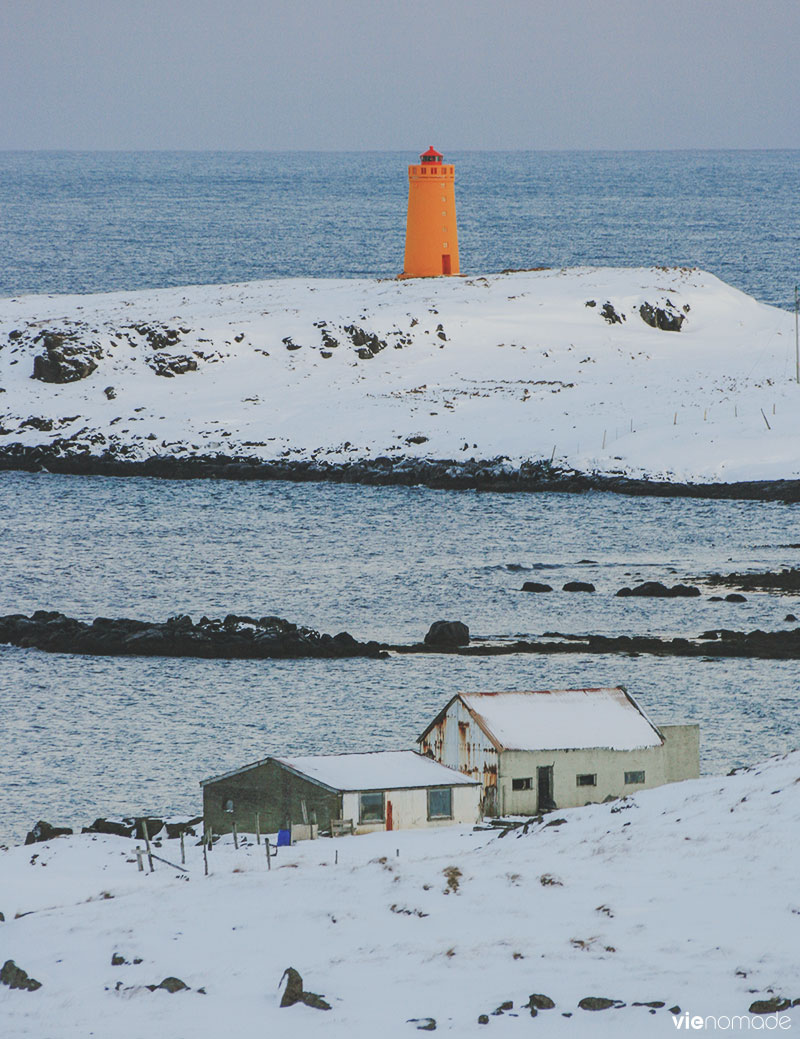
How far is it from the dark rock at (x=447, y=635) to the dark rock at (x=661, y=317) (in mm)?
36273

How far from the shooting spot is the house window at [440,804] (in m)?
23.1

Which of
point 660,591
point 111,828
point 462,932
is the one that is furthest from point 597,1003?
point 660,591

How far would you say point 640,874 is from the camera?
17.0 metres

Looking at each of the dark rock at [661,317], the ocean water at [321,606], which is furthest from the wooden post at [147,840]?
the dark rock at [661,317]

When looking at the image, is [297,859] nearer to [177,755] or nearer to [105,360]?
[177,755]

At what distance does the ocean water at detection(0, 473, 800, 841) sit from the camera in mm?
27672

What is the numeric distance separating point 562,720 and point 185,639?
1165cm

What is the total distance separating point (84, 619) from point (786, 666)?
1507cm

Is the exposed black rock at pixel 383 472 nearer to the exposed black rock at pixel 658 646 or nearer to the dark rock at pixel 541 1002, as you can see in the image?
the exposed black rock at pixel 658 646

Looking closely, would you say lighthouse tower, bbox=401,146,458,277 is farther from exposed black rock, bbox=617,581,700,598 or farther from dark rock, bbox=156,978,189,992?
dark rock, bbox=156,978,189,992

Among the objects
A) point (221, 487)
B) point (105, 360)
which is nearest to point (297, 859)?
point (221, 487)

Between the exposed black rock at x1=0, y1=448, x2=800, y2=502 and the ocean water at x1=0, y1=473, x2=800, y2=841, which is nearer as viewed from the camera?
the ocean water at x1=0, y1=473, x2=800, y2=841

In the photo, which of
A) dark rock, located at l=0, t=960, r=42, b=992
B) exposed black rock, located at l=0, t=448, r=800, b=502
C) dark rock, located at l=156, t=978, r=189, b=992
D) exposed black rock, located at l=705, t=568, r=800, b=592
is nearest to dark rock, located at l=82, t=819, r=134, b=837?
dark rock, located at l=0, t=960, r=42, b=992

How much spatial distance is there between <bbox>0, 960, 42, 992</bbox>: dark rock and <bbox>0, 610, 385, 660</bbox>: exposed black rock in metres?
18.2
